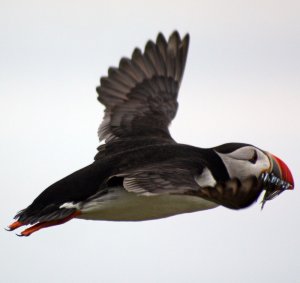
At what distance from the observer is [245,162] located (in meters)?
11.7

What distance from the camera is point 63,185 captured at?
11.2 metres

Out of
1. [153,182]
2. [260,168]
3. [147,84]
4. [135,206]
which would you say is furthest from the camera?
[147,84]

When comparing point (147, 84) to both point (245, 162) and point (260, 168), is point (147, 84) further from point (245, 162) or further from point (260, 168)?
point (260, 168)

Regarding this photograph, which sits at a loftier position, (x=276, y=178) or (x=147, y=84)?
(x=147, y=84)

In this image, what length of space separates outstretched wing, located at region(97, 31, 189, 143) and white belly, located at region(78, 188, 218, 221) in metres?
2.41

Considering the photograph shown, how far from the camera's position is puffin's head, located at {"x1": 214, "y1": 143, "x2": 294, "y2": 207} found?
11609mm

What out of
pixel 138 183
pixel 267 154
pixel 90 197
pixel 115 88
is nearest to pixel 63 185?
pixel 90 197

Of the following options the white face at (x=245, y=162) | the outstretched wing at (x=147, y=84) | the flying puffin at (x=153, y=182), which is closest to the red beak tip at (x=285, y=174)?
the flying puffin at (x=153, y=182)

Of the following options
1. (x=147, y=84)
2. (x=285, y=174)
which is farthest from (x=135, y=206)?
(x=147, y=84)

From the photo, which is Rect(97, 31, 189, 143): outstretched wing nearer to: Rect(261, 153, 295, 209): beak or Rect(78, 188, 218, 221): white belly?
Rect(261, 153, 295, 209): beak

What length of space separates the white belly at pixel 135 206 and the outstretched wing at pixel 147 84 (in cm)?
241

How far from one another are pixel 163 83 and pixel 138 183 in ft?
13.9

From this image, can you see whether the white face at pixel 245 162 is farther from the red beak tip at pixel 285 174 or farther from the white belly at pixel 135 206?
the white belly at pixel 135 206

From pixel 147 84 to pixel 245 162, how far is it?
289 centimetres
